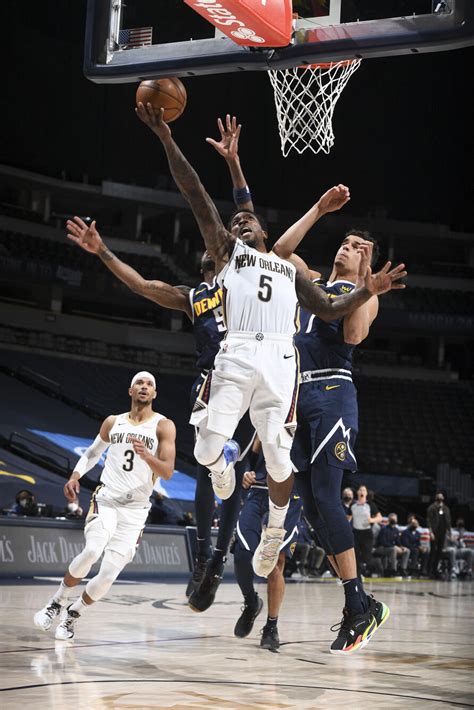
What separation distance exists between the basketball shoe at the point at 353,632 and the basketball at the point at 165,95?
3.48 meters

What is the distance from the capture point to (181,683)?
529cm

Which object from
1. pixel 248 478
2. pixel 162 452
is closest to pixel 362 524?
pixel 248 478

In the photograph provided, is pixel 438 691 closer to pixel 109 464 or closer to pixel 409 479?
pixel 109 464

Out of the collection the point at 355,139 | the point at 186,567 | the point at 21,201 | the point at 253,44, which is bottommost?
the point at 186,567

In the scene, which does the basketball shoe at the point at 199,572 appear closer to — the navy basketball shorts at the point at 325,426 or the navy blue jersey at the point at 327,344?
the navy basketball shorts at the point at 325,426

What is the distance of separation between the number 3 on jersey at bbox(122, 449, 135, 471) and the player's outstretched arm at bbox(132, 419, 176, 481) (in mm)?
202

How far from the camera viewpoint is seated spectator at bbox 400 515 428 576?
20.5 meters

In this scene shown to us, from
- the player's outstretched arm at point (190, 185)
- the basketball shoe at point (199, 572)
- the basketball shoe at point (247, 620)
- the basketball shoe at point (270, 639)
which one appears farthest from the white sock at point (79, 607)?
the player's outstretched arm at point (190, 185)

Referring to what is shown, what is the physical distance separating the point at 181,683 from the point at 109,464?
2.93 metres

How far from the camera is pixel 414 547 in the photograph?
20.7 metres

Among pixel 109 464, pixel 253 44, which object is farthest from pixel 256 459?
pixel 253 44

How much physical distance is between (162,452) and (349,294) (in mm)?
2572

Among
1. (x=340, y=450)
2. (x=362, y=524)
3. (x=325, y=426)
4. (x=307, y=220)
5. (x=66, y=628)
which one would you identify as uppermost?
(x=307, y=220)

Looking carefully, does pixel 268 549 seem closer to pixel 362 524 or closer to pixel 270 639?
pixel 270 639
